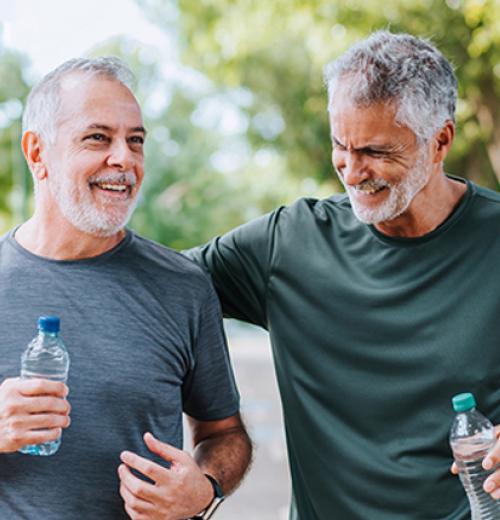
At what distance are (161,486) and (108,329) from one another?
0.48 meters

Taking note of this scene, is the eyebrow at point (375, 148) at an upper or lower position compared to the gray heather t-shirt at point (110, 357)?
upper

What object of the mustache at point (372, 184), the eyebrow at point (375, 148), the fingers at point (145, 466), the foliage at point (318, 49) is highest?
the foliage at point (318, 49)

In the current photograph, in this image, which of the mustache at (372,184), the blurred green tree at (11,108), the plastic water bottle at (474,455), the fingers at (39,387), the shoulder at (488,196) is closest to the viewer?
the fingers at (39,387)

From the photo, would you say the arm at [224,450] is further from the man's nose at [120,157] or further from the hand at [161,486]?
the man's nose at [120,157]

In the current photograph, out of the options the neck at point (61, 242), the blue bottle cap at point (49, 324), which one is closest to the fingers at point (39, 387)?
the blue bottle cap at point (49, 324)

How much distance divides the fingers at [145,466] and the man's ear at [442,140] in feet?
4.41

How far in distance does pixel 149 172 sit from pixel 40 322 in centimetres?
3996

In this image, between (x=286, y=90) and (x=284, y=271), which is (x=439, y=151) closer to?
(x=284, y=271)

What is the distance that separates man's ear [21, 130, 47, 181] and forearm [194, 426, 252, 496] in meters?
0.96

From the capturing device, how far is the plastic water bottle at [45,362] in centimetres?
253

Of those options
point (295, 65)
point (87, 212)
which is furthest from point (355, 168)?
point (295, 65)

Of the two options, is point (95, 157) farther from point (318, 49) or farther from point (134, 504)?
point (318, 49)

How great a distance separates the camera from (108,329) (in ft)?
8.96

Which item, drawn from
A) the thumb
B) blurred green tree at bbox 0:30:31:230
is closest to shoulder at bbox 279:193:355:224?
the thumb
